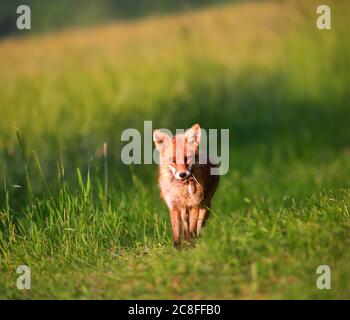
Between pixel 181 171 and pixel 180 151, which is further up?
pixel 180 151

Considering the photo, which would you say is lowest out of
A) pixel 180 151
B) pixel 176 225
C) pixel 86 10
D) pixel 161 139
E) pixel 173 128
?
pixel 176 225

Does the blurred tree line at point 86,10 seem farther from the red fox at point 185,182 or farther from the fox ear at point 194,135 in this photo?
the fox ear at point 194,135

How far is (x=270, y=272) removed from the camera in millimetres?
5891

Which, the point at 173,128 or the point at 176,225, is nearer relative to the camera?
the point at 176,225

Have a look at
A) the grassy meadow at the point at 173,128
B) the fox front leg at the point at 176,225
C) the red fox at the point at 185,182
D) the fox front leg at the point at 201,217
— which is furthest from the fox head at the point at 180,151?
the grassy meadow at the point at 173,128

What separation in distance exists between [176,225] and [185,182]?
408 mm

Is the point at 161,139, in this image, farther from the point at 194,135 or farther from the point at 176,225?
the point at 176,225

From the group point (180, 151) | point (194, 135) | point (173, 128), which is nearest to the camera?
point (180, 151)

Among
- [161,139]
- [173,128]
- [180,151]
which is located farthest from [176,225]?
[173,128]

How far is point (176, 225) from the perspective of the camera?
728cm

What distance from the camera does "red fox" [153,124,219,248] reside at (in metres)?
7.15

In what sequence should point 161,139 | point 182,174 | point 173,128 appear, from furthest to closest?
point 173,128 < point 161,139 < point 182,174

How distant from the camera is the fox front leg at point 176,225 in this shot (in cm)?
713

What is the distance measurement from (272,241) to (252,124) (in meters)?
8.19
